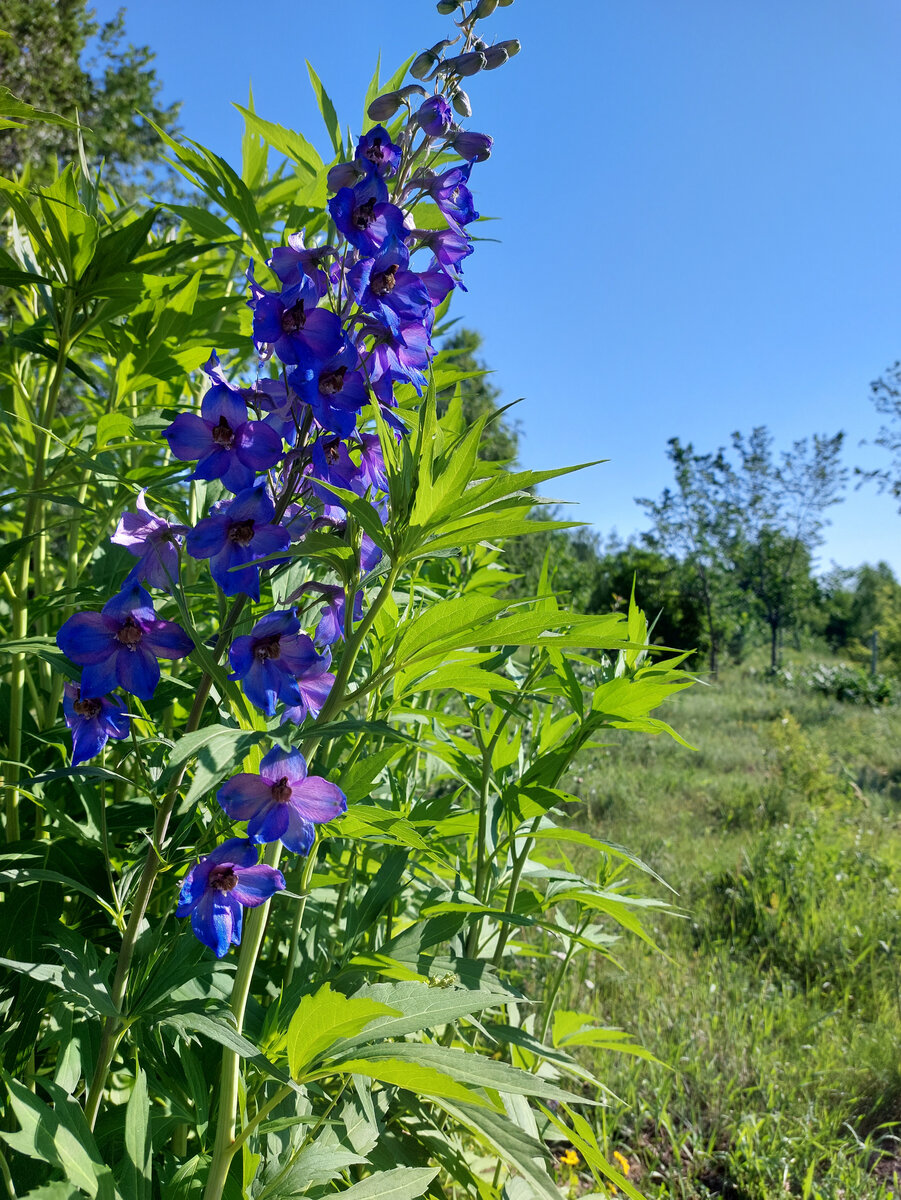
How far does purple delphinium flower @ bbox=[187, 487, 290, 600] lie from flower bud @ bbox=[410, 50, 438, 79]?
0.73 m

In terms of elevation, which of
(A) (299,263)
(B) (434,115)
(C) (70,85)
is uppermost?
(C) (70,85)

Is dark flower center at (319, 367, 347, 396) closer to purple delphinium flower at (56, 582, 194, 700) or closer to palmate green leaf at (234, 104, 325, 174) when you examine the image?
purple delphinium flower at (56, 582, 194, 700)

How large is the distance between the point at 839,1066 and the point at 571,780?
381 cm

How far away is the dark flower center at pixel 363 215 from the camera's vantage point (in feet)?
3.34

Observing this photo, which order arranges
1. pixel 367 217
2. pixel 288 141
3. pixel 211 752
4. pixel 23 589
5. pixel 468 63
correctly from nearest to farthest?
pixel 211 752 < pixel 367 217 < pixel 468 63 < pixel 288 141 < pixel 23 589

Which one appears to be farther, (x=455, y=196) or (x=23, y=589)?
(x=23, y=589)

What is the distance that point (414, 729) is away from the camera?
5.47 feet

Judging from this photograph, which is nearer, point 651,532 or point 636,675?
point 636,675

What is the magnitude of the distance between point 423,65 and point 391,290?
420 mm

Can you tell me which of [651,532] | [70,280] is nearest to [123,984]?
[70,280]

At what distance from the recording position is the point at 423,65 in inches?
46.0

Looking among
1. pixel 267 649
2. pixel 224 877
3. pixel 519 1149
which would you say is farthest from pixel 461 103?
pixel 519 1149

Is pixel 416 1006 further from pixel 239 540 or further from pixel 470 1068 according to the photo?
pixel 239 540

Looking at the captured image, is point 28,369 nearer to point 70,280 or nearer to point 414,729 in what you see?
point 70,280
